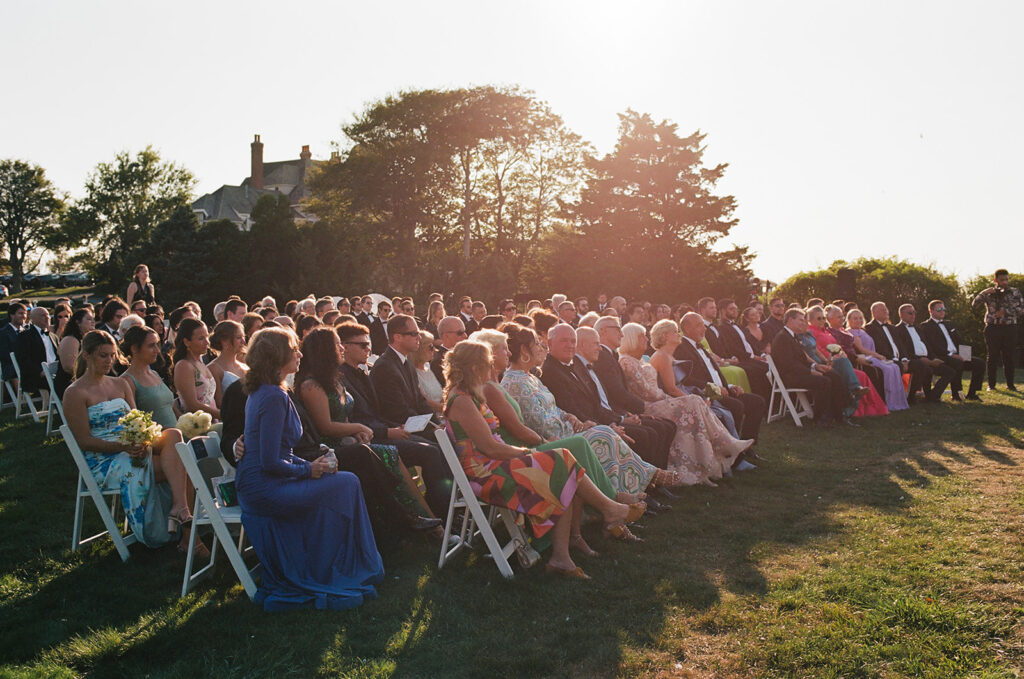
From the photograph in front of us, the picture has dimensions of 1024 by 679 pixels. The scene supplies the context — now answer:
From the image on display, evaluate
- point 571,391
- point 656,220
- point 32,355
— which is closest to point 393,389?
point 571,391

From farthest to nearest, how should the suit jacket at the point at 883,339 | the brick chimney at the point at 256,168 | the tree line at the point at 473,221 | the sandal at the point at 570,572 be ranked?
the brick chimney at the point at 256,168, the tree line at the point at 473,221, the suit jacket at the point at 883,339, the sandal at the point at 570,572

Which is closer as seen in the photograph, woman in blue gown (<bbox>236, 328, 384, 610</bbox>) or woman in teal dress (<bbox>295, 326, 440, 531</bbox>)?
woman in blue gown (<bbox>236, 328, 384, 610</bbox>)

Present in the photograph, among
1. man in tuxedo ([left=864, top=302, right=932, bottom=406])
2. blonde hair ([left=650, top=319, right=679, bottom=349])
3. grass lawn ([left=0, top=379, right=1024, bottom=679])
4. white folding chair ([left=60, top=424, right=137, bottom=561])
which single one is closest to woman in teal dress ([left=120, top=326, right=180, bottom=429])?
white folding chair ([left=60, top=424, right=137, bottom=561])

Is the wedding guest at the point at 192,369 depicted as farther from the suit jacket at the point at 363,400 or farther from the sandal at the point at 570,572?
the sandal at the point at 570,572

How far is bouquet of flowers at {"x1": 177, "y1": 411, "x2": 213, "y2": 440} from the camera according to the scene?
5082 millimetres

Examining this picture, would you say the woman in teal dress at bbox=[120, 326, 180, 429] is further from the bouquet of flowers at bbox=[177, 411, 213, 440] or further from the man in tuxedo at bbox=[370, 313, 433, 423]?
the man in tuxedo at bbox=[370, 313, 433, 423]

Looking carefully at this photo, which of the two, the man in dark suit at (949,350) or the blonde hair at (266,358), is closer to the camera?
the blonde hair at (266,358)

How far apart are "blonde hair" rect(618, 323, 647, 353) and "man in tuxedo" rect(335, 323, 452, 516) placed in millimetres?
2466

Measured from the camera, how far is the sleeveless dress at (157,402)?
19.4 feet

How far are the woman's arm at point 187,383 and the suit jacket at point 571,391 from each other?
2974mm

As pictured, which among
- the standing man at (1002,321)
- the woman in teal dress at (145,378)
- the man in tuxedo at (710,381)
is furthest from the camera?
the standing man at (1002,321)

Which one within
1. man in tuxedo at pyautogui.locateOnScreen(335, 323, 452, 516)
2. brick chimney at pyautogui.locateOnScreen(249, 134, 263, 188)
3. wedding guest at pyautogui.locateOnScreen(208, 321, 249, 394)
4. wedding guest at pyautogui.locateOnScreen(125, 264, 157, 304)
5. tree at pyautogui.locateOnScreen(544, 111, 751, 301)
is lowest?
man in tuxedo at pyautogui.locateOnScreen(335, 323, 452, 516)

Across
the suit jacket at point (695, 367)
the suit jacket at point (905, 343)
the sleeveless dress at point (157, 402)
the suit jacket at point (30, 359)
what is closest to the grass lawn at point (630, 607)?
the sleeveless dress at point (157, 402)

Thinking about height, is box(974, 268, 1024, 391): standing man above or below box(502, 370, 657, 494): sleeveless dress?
above
